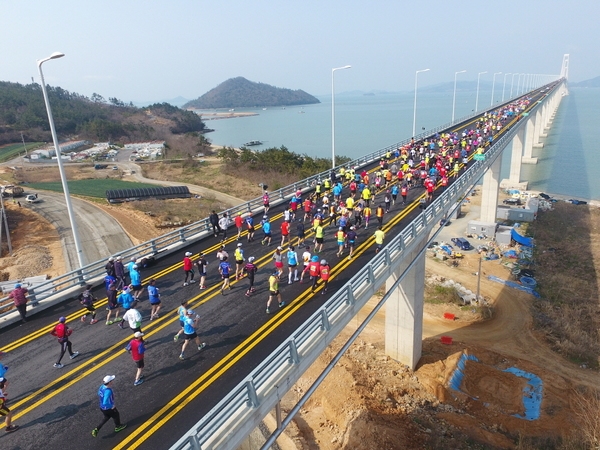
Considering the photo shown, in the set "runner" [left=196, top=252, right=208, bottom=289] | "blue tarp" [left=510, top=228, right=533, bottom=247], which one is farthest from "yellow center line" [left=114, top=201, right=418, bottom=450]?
"blue tarp" [left=510, top=228, right=533, bottom=247]

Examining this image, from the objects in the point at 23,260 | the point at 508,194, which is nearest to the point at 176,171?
the point at 23,260

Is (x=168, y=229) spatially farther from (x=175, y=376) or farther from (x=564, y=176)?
(x=564, y=176)

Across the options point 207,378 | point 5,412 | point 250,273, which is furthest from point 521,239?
point 5,412

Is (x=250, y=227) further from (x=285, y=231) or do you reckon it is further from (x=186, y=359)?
(x=186, y=359)

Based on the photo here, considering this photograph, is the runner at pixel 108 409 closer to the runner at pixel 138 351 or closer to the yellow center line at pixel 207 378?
the yellow center line at pixel 207 378

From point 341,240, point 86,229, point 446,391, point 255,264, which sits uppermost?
point 341,240

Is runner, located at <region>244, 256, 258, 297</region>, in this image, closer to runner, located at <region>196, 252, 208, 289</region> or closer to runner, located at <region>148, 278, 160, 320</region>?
runner, located at <region>196, 252, 208, 289</region>
